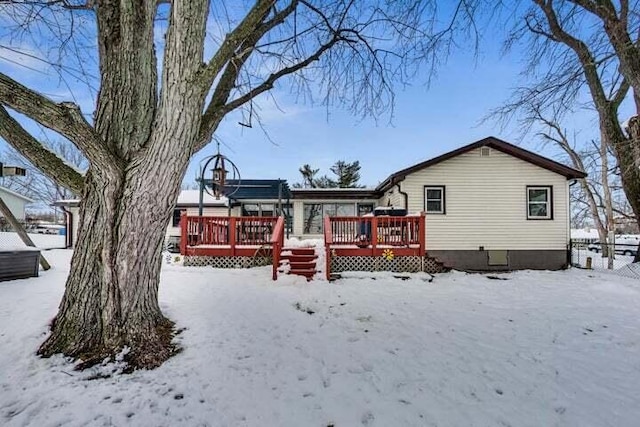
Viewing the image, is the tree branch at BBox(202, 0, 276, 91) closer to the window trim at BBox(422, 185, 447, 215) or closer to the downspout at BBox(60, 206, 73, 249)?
the window trim at BBox(422, 185, 447, 215)

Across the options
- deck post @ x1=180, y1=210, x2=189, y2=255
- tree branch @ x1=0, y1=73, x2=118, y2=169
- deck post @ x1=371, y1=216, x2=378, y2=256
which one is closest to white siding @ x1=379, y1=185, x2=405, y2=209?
deck post @ x1=371, y1=216, x2=378, y2=256

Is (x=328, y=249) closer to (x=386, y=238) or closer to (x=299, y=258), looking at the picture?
(x=299, y=258)

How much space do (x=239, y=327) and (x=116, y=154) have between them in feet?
7.97

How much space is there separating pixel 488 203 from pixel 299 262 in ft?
20.5

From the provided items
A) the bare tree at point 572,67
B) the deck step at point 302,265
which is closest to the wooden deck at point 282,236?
the deck step at point 302,265

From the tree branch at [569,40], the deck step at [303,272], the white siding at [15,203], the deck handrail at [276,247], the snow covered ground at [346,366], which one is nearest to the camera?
the snow covered ground at [346,366]

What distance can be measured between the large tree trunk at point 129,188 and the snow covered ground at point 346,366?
1.20ft

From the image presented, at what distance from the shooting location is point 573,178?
1002 cm

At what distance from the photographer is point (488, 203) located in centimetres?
993

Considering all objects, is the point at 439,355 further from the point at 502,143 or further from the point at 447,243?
the point at 502,143

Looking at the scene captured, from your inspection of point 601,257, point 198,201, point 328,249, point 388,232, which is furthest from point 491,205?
point 198,201

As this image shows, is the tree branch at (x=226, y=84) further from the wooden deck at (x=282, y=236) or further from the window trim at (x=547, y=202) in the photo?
the window trim at (x=547, y=202)

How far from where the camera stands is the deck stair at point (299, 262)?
744 centimetres

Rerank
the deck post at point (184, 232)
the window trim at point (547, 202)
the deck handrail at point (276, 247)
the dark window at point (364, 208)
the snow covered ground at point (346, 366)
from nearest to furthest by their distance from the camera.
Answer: the snow covered ground at point (346, 366), the deck handrail at point (276, 247), the deck post at point (184, 232), the window trim at point (547, 202), the dark window at point (364, 208)
